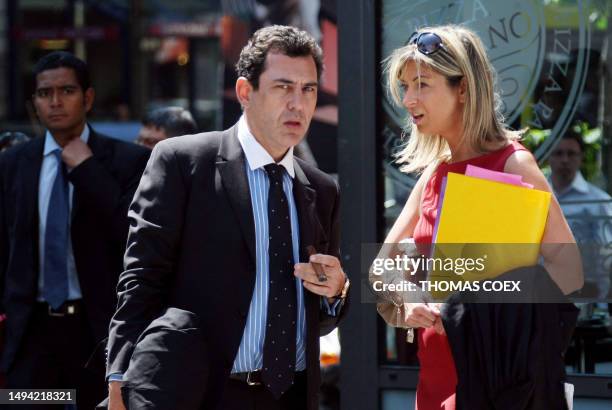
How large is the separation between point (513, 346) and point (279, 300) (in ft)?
2.47

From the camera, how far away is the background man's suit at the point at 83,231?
4652 mm

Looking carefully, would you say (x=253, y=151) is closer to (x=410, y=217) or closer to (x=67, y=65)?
(x=410, y=217)

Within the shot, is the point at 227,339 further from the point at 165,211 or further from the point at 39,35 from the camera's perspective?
the point at 39,35

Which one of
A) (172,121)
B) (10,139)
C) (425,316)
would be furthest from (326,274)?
(10,139)

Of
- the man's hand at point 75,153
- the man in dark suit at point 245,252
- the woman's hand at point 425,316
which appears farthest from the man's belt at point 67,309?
the woman's hand at point 425,316

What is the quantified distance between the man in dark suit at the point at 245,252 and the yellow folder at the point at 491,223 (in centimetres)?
38

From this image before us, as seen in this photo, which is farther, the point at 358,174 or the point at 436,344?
the point at 358,174

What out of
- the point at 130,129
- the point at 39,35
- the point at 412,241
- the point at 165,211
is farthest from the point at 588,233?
the point at 39,35

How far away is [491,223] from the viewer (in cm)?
312

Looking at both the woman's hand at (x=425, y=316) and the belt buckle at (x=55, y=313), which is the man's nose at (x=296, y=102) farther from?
the belt buckle at (x=55, y=313)

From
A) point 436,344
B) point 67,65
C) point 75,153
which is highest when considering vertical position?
point 67,65

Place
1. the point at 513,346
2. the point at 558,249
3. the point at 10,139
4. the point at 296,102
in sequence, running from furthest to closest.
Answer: the point at 10,139 → the point at 296,102 → the point at 558,249 → the point at 513,346

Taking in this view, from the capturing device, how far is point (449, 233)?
3178 mm

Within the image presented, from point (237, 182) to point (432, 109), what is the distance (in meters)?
0.66
